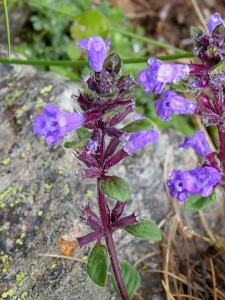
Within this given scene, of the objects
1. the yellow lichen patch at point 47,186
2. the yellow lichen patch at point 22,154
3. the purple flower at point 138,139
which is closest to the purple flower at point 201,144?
the purple flower at point 138,139

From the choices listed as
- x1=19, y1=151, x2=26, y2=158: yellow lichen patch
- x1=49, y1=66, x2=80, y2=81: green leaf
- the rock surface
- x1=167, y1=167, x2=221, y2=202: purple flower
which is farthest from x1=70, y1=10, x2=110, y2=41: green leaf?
x1=167, y1=167, x2=221, y2=202: purple flower

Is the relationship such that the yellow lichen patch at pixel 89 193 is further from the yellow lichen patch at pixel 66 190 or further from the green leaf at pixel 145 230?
the green leaf at pixel 145 230

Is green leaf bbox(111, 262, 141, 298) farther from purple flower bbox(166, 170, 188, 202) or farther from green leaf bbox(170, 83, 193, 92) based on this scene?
green leaf bbox(170, 83, 193, 92)

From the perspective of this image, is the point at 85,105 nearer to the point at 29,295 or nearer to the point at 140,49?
the point at 29,295

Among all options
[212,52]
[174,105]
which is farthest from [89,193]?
[212,52]

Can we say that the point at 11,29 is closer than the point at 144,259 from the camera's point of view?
No

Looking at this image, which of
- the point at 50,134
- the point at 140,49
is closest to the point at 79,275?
the point at 50,134
